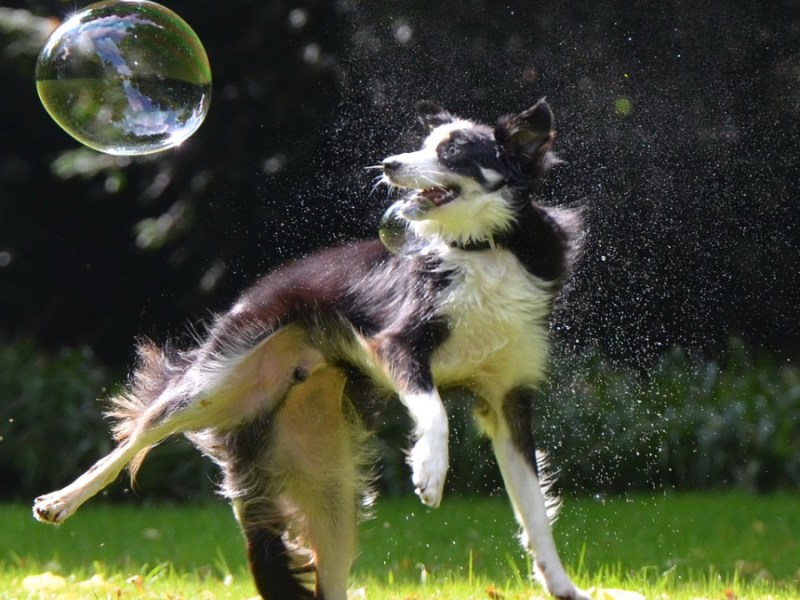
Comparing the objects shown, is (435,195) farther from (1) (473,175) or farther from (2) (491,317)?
(2) (491,317)

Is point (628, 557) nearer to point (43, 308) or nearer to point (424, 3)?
point (424, 3)

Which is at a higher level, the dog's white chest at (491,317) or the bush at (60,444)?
the dog's white chest at (491,317)

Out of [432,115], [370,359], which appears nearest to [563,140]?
[432,115]

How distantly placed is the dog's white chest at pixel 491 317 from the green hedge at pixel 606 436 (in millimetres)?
3397

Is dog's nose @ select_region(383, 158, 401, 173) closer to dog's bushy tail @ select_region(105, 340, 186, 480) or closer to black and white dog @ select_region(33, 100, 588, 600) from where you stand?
black and white dog @ select_region(33, 100, 588, 600)

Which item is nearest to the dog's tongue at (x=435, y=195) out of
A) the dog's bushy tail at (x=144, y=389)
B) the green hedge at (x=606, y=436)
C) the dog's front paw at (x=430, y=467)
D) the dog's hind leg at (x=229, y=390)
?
the dog's hind leg at (x=229, y=390)

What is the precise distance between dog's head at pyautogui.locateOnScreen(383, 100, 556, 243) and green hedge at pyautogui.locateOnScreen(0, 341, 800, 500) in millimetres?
3421

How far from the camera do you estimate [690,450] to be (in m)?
8.40

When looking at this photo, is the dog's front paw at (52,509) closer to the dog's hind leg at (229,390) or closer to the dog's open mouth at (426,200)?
the dog's hind leg at (229,390)

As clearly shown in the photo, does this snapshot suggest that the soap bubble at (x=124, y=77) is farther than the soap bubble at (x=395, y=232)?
Yes

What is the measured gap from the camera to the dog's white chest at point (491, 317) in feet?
15.1

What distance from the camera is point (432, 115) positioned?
208 inches

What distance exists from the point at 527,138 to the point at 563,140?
3.21m

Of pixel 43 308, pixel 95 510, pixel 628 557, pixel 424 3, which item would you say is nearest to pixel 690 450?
pixel 628 557
